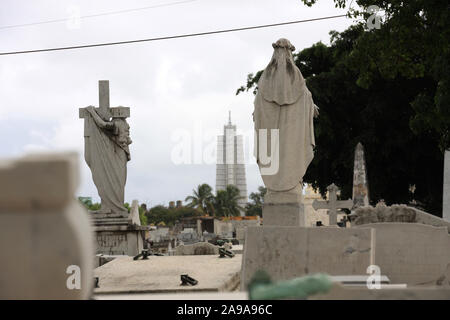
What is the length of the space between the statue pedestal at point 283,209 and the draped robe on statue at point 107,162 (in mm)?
6202

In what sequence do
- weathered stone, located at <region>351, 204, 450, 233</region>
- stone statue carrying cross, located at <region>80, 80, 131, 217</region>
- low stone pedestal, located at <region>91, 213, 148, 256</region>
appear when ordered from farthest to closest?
1. stone statue carrying cross, located at <region>80, 80, 131, 217</region>
2. low stone pedestal, located at <region>91, 213, 148, 256</region>
3. weathered stone, located at <region>351, 204, 450, 233</region>

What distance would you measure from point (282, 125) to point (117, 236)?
247 inches

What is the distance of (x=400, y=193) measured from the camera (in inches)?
922

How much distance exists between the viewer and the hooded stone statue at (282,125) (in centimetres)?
870

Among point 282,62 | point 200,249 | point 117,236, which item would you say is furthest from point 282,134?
point 117,236

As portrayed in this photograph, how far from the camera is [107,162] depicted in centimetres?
1412

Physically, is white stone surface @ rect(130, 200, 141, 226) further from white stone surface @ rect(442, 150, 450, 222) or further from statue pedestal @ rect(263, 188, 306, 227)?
white stone surface @ rect(442, 150, 450, 222)

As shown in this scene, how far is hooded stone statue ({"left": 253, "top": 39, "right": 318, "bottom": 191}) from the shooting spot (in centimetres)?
870

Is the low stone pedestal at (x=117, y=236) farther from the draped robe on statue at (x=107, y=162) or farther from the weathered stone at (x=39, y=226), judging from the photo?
the weathered stone at (x=39, y=226)

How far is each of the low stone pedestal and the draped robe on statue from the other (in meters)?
0.35

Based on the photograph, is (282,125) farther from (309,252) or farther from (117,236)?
(117,236)

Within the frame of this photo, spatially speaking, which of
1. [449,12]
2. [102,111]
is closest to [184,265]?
[102,111]

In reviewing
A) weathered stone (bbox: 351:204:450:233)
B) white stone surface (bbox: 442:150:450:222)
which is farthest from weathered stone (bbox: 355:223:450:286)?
white stone surface (bbox: 442:150:450:222)
